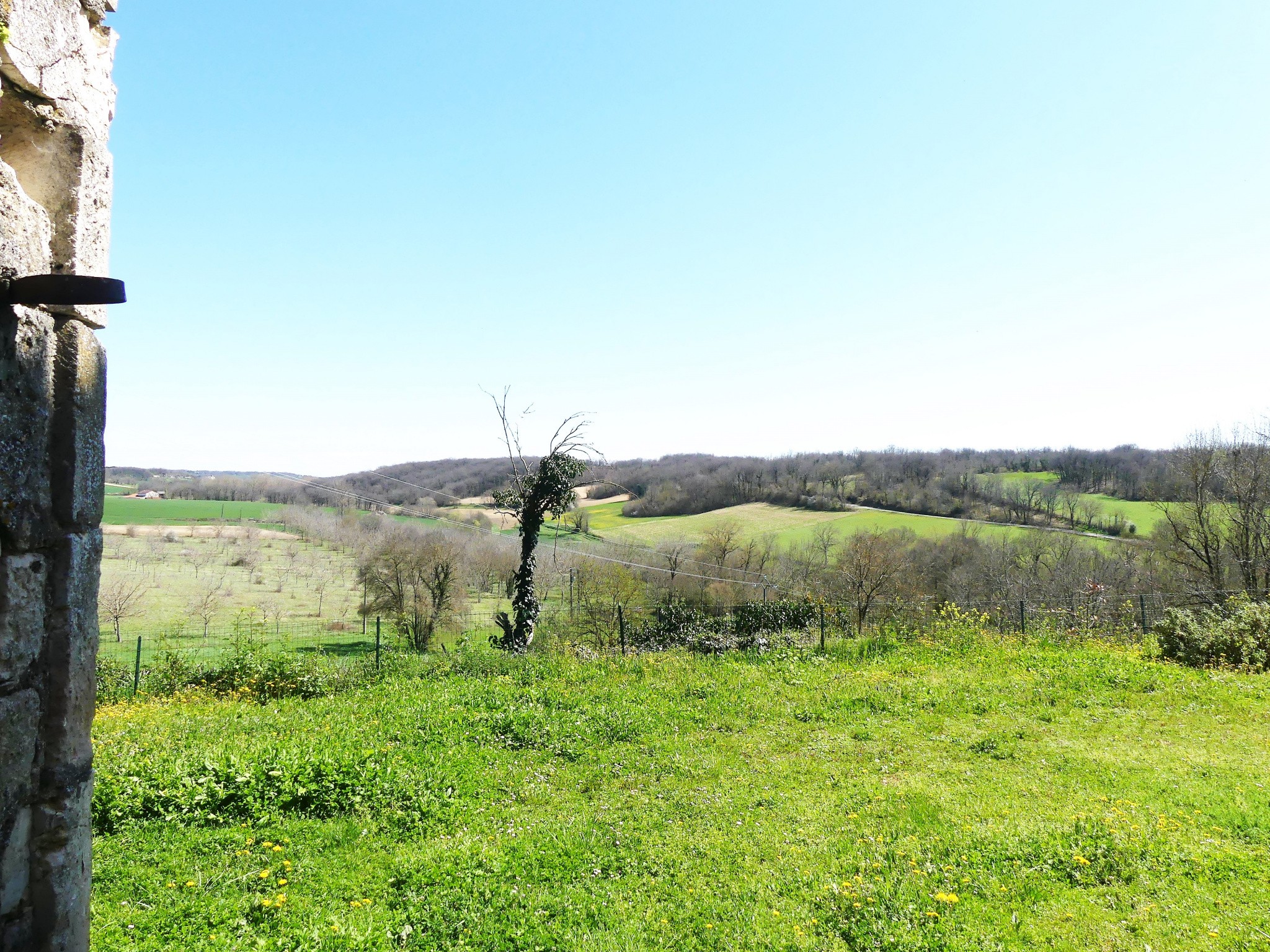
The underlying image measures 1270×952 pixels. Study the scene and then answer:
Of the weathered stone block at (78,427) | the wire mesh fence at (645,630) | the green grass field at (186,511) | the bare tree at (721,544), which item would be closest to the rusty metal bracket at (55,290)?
the weathered stone block at (78,427)

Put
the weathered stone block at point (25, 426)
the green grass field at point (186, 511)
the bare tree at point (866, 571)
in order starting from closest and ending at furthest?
the weathered stone block at point (25, 426) → the bare tree at point (866, 571) → the green grass field at point (186, 511)

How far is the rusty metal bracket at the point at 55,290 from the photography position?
6.18 ft

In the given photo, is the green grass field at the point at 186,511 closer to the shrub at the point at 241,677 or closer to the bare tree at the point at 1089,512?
the shrub at the point at 241,677

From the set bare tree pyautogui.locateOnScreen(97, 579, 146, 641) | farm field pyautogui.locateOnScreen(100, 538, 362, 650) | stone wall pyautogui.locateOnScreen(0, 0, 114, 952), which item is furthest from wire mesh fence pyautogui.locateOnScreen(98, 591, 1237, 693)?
stone wall pyautogui.locateOnScreen(0, 0, 114, 952)

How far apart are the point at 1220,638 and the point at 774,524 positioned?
141 ft

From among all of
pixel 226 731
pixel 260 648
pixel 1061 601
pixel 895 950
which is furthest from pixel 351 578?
pixel 1061 601

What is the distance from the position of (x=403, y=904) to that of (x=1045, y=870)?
5139 millimetres

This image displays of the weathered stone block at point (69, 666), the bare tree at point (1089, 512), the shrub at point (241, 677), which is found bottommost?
the shrub at point (241, 677)

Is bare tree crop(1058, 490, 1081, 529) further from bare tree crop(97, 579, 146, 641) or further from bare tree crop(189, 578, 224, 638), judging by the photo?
bare tree crop(97, 579, 146, 641)

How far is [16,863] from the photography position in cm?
194

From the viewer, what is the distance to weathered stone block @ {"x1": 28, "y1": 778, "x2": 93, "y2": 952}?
2.00 m

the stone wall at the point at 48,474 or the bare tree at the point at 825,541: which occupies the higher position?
the stone wall at the point at 48,474

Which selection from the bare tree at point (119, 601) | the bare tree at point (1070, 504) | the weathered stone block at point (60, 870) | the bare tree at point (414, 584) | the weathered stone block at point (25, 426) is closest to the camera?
the weathered stone block at point (25, 426)

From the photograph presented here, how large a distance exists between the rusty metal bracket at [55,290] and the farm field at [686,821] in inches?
172
